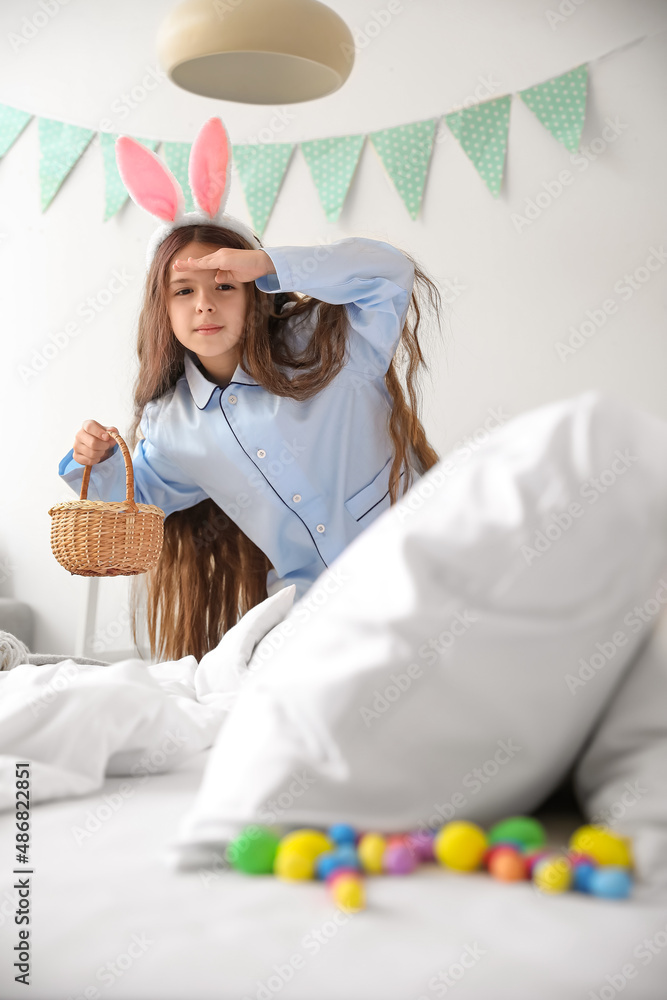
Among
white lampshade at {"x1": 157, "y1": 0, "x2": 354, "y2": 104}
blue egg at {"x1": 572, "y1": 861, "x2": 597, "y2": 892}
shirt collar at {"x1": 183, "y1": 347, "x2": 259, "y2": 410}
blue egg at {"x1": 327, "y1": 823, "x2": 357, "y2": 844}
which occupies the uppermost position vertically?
white lampshade at {"x1": 157, "y1": 0, "x2": 354, "y2": 104}

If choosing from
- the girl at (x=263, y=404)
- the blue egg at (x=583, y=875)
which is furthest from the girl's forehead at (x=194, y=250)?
the blue egg at (x=583, y=875)

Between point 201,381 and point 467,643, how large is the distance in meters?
1.31

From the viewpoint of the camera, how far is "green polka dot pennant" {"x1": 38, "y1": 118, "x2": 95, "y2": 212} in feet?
8.90

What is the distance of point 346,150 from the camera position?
2.57 metres

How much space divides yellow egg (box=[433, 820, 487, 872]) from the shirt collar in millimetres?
1272

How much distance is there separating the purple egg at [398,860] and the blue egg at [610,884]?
0.09 meters

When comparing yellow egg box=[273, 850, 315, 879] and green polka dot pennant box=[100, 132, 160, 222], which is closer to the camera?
yellow egg box=[273, 850, 315, 879]

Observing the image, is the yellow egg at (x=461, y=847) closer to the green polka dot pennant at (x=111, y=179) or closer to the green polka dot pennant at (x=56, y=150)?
the green polka dot pennant at (x=111, y=179)

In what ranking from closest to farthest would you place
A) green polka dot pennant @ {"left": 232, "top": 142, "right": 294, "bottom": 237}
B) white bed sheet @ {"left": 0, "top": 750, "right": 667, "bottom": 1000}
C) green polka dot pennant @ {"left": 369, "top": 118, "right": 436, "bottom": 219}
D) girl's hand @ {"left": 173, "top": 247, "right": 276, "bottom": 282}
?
white bed sheet @ {"left": 0, "top": 750, "right": 667, "bottom": 1000}, girl's hand @ {"left": 173, "top": 247, "right": 276, "bottom": 282}, green polka dot pennant @ {"left": 369, "top": 118, "right": 436, "bottom": 219}, green polka dot pennant @ {"left": 232, "top": 142, "right": 294, "bottom": 237}

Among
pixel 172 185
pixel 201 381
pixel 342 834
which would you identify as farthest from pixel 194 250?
pixel 342 834

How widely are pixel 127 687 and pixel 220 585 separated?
116cm

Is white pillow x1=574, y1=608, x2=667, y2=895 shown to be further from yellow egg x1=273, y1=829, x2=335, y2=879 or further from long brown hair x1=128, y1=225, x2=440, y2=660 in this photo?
long brown hair x1=128, y1=225, x2=440, y2=660

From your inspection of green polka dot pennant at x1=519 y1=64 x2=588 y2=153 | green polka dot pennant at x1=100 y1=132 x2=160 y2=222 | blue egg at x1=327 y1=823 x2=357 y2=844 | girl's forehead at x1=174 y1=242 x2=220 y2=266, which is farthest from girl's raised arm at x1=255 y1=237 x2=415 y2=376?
green polka dot pennant at x1=100 y1=132 x2=160 y2=222

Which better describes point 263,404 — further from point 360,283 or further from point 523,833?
point 523,833
